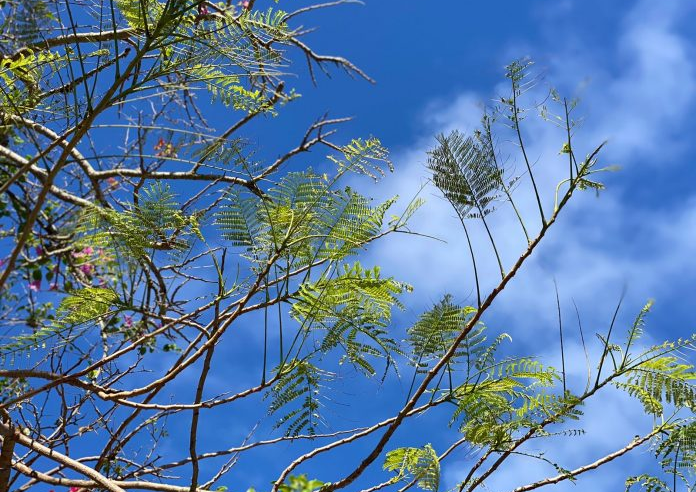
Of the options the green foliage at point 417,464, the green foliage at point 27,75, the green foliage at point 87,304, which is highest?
the green foliage at point 27,75

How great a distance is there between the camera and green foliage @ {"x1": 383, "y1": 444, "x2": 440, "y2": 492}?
4.01 feet

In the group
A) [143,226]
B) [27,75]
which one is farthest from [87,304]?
[27,75]

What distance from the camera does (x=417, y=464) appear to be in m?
1.26

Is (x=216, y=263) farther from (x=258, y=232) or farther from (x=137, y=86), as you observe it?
(x=137, y=86)

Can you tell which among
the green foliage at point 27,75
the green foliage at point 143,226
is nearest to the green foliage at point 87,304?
the green foliage at point 143,226

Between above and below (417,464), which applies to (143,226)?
above

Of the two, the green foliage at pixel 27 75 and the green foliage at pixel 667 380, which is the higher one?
the green foliage at pixel 27 75

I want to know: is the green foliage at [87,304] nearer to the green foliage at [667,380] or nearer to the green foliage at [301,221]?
the green foliage at [301,221]

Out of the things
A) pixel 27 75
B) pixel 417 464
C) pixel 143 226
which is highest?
pixel 27 75

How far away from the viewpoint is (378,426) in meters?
1.23

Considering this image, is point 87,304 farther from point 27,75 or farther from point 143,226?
point 27,75

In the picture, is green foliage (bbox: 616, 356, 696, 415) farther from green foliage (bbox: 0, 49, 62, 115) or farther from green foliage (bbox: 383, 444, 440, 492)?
green foliage (bbox: 0, 49, 62, 115)

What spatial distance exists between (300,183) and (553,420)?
1.88 ft

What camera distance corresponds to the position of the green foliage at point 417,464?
48.1 inches
